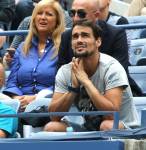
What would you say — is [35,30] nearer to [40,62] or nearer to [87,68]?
[40,62]

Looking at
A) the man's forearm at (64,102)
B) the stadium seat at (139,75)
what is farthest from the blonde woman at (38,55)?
the man's forearm at (64,102)

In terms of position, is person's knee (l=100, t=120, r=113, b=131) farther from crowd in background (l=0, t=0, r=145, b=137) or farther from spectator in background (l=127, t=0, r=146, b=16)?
spectator in background (l=127, t=0, r=146, b=16)

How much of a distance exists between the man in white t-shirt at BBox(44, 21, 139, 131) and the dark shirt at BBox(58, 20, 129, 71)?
0.56 m

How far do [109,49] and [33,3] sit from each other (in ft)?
13.3

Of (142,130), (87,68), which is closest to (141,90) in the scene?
(87,68)

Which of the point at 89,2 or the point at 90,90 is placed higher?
the point at 89,2

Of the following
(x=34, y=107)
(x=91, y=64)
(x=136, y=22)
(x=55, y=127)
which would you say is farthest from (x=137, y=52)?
(x=55, y=127)

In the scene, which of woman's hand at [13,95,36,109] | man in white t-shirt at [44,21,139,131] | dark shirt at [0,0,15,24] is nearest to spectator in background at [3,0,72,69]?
woman's hand at [13,95,36,109]

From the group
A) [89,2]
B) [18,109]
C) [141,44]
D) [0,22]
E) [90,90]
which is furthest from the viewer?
[0,22]

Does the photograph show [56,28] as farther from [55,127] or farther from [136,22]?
[55,127]

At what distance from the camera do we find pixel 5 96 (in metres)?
9.35

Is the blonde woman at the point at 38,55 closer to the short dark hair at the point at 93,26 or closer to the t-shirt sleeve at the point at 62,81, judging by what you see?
the t-shirt sleeve at the point at 62,81

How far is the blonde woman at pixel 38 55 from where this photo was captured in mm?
9617

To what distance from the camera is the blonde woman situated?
9.62 metres
